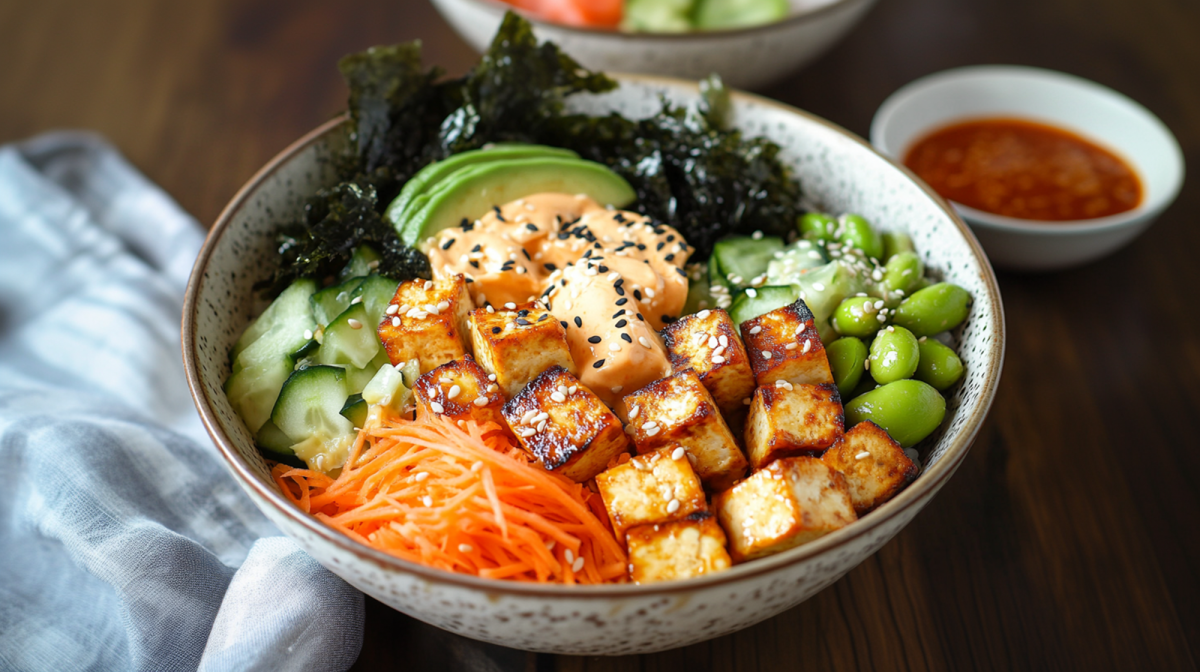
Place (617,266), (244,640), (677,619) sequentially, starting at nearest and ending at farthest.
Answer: (677,619), (244,640), (617,266)

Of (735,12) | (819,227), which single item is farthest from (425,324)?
(735,12)

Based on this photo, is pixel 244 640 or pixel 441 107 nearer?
pixel 244 640

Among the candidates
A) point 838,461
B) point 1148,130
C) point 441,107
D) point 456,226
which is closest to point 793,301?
point 838,461

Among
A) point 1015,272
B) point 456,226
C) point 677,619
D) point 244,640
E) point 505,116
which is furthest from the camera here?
point 1015,272

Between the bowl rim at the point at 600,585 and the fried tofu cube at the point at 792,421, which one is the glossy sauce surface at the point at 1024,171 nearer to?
the bowl rim at the point at 600,585

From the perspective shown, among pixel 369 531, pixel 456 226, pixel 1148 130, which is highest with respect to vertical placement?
pixel 456 226

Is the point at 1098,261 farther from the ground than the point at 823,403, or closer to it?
closer to it

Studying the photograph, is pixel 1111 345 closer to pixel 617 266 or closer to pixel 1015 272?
pixel 1015 272
